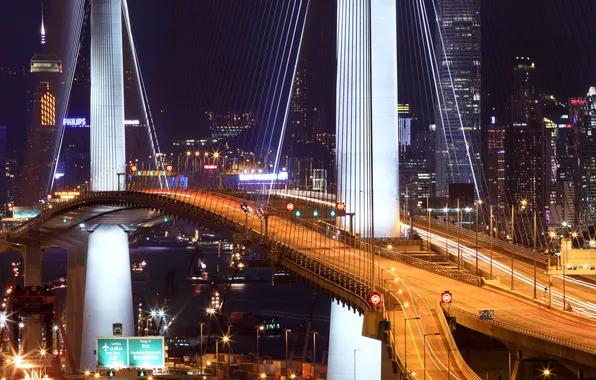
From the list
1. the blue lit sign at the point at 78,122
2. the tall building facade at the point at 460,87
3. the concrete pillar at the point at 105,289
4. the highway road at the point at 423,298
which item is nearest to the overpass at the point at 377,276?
the highway road at the point at 423,298

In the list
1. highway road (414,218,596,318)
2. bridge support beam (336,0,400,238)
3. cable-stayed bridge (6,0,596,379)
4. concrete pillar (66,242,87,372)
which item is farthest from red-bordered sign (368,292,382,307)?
concrete pillar (66,242,87,372)

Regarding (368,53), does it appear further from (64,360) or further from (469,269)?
(64,360)

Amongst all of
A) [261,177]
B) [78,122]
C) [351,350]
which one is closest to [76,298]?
[261,177]

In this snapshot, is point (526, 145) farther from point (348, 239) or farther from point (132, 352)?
point (132, 352)

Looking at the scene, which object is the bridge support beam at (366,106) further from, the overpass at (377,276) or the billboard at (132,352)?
the billboard at (132,352)

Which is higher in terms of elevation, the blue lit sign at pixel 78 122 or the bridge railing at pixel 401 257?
the blue lit sign at pixel 78 122

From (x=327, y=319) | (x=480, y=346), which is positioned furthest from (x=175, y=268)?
(x=480, y=346)

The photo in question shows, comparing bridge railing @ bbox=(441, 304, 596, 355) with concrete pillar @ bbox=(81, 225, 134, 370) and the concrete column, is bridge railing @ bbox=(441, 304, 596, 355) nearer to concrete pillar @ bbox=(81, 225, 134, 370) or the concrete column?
concrete pillar @ bbox=(81, 225, 134, 370)
